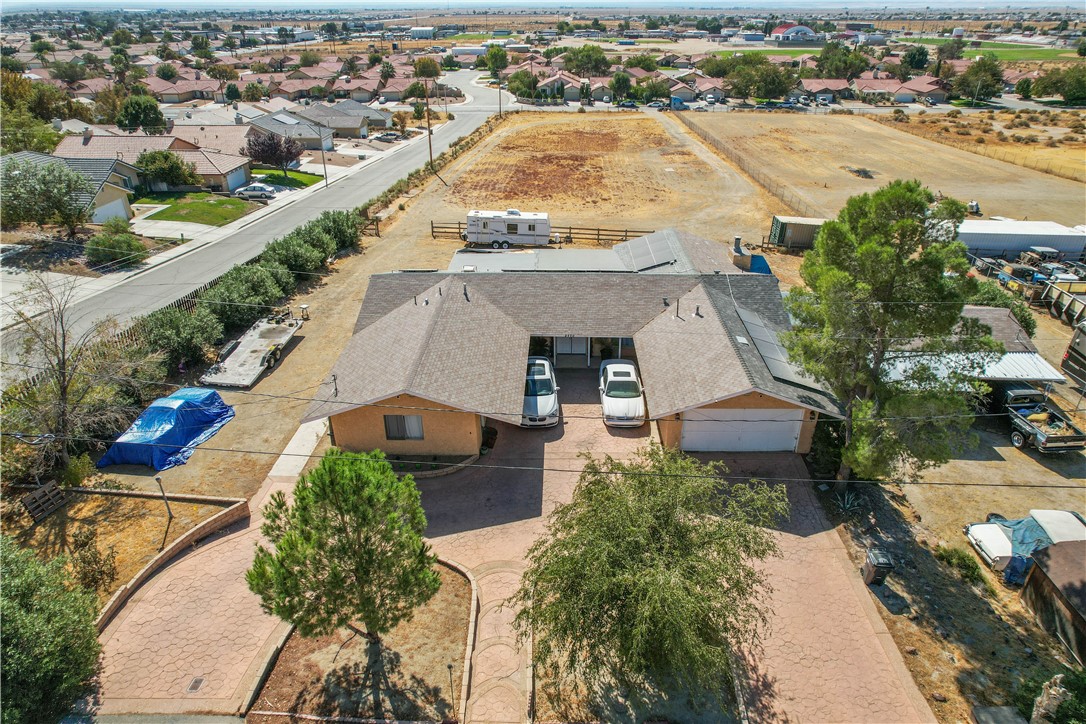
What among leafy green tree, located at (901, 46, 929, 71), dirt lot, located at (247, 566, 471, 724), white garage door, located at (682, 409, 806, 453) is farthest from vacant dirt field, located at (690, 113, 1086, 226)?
leafy green tree, located at (901, 46, 929, 71)

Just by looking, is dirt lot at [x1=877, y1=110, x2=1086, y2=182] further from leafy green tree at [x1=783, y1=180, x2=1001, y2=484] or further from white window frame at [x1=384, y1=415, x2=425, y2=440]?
white window frame at [x1=384, y1=415, x2=425, y2=440]

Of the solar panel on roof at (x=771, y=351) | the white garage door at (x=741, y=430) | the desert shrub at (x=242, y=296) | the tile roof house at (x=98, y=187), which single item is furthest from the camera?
the tile roof house at (x=98, y=187)

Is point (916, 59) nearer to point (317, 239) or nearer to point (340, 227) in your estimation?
point (340, 227)

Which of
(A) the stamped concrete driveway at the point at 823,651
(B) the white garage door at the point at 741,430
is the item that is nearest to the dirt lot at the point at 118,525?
(B) the white garage door at the point at 741,430

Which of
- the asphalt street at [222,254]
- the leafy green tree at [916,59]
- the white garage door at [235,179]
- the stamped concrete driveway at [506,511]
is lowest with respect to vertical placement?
the stamped concrete driveway at [506,511]

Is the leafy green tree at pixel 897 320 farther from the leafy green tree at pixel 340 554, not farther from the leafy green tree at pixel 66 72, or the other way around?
the leafy green tree at pixel 66 72

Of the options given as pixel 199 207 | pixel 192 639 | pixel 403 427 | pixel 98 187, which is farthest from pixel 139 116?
pixel 192 639

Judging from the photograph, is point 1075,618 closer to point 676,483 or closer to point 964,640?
point 964,640
